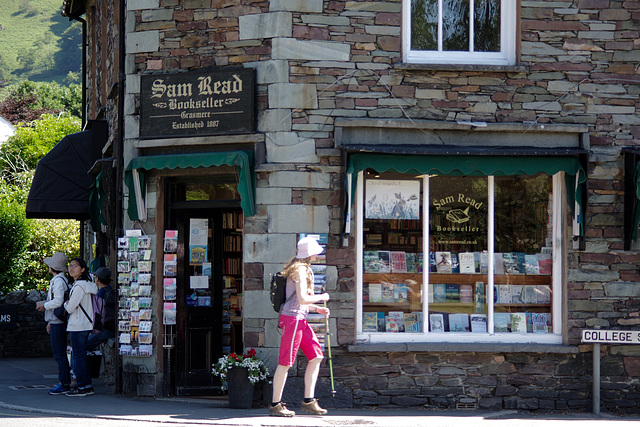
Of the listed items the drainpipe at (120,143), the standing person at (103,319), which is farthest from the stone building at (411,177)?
the standing person at (103,319)

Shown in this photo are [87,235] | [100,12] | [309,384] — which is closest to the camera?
[309,384]

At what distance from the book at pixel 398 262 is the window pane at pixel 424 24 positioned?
267cm

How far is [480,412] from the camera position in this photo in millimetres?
10516

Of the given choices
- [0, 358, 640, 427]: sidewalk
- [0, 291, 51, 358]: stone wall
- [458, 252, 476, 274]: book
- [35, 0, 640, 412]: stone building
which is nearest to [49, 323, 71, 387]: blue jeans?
[0, 358, 640, 427]: sidewalk

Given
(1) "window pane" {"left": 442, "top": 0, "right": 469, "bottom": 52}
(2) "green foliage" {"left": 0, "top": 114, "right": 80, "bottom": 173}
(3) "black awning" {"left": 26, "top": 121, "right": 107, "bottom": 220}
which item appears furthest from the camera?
(2) "green foliage" {"left": 0, "top": 114, "right": 80, "bottom": 173}

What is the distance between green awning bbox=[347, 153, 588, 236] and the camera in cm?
1059

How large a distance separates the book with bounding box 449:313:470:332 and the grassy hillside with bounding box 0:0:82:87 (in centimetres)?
9290

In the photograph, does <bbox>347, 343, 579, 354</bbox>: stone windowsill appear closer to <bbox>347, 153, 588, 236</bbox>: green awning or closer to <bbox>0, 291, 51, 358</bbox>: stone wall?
→ <bbox>347, 153, 588, 236</bbox>: green awning

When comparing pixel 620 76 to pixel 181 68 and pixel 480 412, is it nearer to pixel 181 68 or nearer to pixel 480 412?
pixel 480 412

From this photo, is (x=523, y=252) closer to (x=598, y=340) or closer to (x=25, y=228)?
(x=598, y=340)

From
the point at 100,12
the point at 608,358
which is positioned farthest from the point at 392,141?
the point at 100,12

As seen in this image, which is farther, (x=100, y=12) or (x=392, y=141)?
(x=100, y=12)

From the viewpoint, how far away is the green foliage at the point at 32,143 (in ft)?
123

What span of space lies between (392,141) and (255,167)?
1755mm
